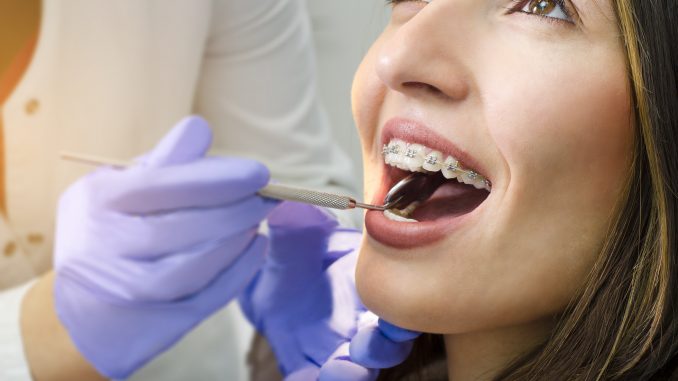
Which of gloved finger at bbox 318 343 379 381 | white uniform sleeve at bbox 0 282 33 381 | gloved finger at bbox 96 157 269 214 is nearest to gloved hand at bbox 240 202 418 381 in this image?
gloved finger at bbox 318 343 379 381

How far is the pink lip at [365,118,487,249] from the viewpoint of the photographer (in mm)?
799

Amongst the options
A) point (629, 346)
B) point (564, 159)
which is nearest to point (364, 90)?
point (564, 159)

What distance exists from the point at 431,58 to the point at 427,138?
3.1 inches

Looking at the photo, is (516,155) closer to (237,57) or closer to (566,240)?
(566,240)

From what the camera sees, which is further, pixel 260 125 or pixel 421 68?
pixel 260 125

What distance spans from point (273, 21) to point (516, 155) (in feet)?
2.61

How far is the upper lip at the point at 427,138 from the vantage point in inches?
31.3

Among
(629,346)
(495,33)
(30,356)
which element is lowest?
(30,356)

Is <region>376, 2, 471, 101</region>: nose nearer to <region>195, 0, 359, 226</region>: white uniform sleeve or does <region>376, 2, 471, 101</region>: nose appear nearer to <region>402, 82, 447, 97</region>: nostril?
<region>402, 82, 447, 97</region>: nostril

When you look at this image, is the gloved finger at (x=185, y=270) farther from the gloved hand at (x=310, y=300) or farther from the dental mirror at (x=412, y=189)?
the dental mirror at (x=412, y=189)

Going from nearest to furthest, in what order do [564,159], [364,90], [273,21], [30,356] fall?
[564,159] → [364,90] → [30,356] → [273,21]

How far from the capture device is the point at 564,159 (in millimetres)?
751

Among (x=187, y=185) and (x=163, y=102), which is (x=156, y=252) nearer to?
(x=187, y=185)

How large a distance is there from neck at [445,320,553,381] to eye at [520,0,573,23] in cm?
33
